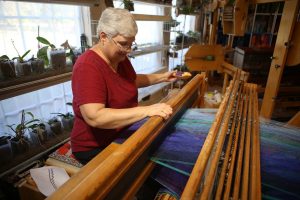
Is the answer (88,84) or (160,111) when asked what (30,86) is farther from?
(160,111)

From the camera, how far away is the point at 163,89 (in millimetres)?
3832

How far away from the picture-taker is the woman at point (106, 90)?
2.75 ft

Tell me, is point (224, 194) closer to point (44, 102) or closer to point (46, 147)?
point (46, 147)

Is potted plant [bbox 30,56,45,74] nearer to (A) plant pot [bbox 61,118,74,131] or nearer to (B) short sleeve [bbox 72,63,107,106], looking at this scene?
(A) plant pot [bbox 61,118,74,131]

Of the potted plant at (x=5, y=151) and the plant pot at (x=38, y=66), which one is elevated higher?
the plant pot at (x=38, y=66)

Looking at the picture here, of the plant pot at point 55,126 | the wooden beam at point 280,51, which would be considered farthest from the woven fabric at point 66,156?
the wooden beam at point 280,51

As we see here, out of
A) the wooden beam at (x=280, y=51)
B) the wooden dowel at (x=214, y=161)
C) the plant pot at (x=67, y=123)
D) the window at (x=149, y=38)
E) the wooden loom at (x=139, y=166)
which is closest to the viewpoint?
the wooden loom at (x=139, y=166)

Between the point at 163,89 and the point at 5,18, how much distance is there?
2.65 metres

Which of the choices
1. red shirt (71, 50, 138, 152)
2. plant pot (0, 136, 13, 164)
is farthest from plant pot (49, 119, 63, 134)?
red shirt (71, 50, 138, 152)

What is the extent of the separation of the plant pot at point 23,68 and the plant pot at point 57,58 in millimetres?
179

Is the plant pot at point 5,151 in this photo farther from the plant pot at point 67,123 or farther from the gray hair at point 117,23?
the gray hair at point 117,23

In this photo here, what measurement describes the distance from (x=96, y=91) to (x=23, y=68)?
2.67 feet

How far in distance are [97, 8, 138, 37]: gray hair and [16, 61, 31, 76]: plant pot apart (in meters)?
0.76

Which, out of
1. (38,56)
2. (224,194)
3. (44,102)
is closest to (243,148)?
(224,194)
